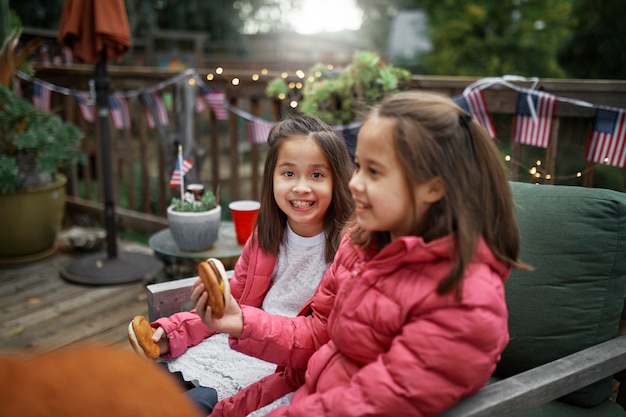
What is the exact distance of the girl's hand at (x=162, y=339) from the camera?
1.58 meters

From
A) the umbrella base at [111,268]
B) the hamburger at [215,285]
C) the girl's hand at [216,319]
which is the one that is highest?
the hamburger at [215,285]

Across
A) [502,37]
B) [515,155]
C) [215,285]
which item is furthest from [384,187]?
[502,37]

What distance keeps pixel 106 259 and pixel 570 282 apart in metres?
3.35

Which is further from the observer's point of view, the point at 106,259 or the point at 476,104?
the point at 106,259

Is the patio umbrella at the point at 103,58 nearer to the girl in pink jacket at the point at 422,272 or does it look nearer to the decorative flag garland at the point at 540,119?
the decorative flag garland at the point at 540,119

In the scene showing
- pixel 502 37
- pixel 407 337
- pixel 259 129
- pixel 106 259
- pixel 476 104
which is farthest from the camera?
pixel 502 37

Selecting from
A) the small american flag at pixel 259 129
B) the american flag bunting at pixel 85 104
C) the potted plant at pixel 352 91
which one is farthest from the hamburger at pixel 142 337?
the american flag bunting at pixel 85 104

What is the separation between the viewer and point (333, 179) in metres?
1.69

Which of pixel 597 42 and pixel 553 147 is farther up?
pixel 597 42

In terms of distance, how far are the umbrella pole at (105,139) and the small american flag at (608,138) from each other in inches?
117

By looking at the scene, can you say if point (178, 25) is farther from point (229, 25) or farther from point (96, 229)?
point (96, 229)

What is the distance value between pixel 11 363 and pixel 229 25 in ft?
47.1

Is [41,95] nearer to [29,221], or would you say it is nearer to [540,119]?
[29,221]

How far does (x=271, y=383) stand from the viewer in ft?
4.73
